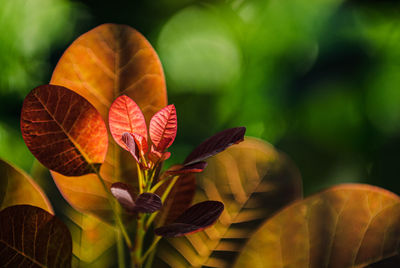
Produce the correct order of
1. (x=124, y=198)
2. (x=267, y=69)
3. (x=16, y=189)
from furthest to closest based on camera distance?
(x=267, y=69) < (x=16, y=189) < (x=124, y=198)

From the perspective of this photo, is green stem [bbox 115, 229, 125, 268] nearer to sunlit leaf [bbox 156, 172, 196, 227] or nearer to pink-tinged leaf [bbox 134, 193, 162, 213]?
sunlit leaf [bbox 156, 172, 196, 227]

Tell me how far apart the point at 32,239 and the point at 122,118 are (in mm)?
138

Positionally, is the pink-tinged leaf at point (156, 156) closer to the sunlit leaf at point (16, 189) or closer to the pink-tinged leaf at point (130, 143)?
the pink-tinged leaf at point (130, 143)

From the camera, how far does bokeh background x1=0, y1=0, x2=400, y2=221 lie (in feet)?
1.80

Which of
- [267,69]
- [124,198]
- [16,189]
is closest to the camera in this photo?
[124,198]

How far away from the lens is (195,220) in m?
0.32

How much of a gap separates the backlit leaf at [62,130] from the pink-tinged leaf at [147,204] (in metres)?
0.09

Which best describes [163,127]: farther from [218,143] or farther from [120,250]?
[120,250]

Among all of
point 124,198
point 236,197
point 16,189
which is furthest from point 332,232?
point 16,189

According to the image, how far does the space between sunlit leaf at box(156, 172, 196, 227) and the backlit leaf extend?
95mm

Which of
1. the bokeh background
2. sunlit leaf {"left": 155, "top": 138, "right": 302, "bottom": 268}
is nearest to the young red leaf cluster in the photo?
sunlit leaf {"left": 155, "top": 138, "right": 302, "bottom": 268}

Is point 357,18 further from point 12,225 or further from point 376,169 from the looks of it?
point 12,225

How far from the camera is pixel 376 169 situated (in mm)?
553

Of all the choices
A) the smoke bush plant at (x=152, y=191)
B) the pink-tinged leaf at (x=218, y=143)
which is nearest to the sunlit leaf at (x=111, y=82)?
the smoke bush plant at (x=152, y=191)
